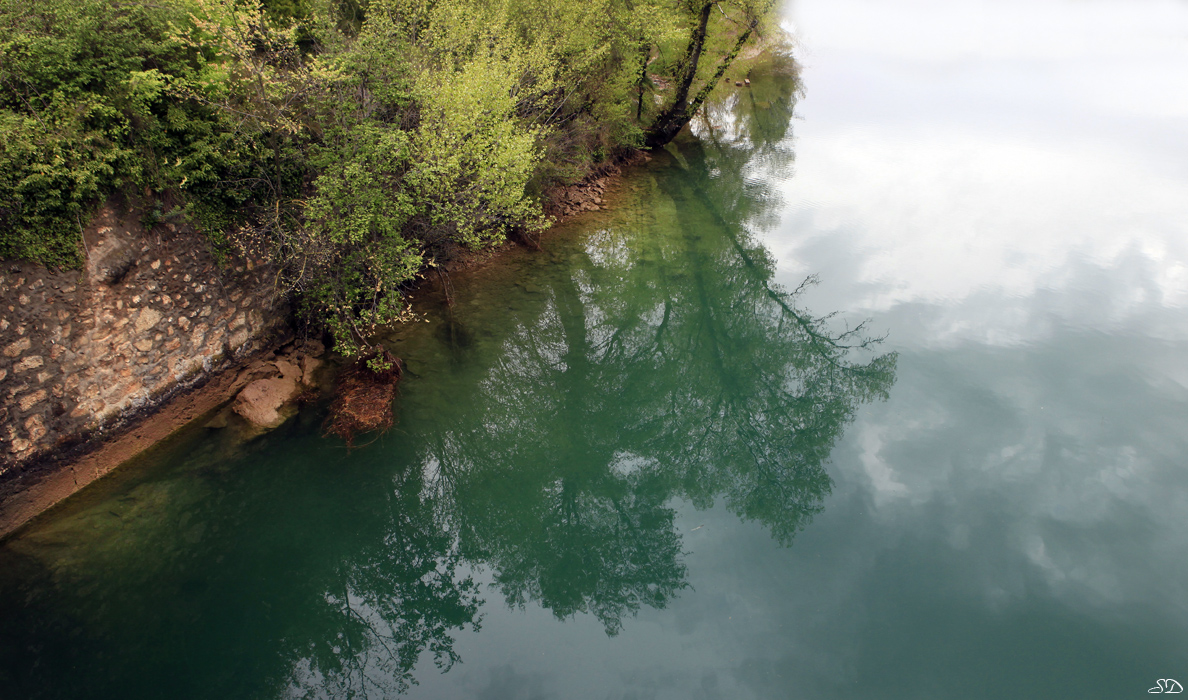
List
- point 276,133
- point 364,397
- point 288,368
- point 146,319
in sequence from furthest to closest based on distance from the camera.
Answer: point 288,368, point 364,397, point 276,133, point 146,319

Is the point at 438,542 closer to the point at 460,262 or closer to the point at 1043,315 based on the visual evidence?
the point at 460,262

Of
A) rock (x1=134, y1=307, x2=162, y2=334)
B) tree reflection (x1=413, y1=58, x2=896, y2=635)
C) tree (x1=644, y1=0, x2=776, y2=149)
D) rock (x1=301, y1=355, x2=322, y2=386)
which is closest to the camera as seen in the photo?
tree reflection (x1=413, y1=58, x2=896, y2=635)

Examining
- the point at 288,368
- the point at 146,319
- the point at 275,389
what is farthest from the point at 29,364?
the point at 288,368

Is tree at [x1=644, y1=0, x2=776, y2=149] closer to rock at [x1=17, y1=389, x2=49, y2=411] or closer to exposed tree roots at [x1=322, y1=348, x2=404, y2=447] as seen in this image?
exposed tree roots at [x1=322, y1=348, x2=404, y2=447]

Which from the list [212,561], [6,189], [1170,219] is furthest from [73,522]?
[1170,219]

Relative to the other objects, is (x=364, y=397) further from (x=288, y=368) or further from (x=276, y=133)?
(x=276, y=133)

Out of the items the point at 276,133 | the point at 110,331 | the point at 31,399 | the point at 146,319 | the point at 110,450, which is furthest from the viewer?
the point at 276,133

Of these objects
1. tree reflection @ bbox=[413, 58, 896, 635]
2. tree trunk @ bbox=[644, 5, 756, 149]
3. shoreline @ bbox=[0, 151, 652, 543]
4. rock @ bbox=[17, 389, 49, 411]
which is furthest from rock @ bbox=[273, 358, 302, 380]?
tree trunk @ bbox=[644, 5, 756, 149]
